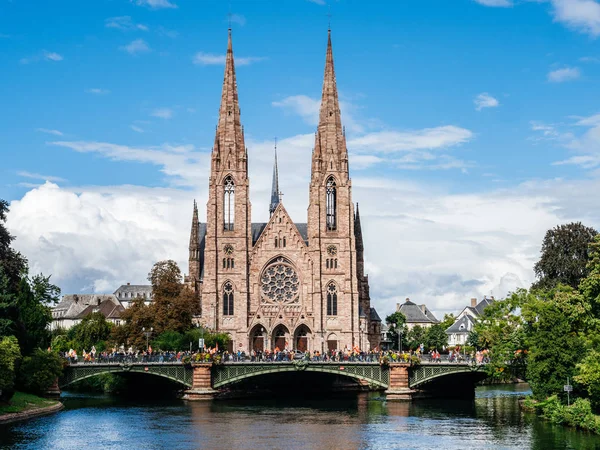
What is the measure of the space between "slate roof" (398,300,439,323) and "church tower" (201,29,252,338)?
77.1 m

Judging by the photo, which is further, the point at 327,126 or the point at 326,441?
the point at 327,126

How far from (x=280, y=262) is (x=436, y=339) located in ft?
137

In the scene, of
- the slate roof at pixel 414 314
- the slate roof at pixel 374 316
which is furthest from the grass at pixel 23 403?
the slate roof at pixel 414 314

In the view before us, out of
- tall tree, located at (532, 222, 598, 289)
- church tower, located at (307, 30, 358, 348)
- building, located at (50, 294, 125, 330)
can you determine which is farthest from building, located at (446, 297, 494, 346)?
tall tree, located at (532, 222, 598, 289)

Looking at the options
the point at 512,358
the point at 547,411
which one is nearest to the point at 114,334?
the point at 512,358

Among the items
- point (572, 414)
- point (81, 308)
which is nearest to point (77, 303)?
point (81, 308)

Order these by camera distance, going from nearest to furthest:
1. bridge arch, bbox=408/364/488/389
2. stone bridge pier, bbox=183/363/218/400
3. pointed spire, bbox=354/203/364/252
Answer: bridge arch, bbox=408/364/488/389, stone bridge pier, bbox=183/363/218/400, pointed spire, bbox=354/203/364/252

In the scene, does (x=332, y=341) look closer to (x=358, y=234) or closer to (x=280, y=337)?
(x=280, y=337)

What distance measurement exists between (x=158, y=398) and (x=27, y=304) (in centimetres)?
1612

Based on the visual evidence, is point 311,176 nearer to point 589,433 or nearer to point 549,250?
point 549,250

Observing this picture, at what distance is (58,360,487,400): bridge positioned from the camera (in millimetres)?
80250

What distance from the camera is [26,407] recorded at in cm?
6706

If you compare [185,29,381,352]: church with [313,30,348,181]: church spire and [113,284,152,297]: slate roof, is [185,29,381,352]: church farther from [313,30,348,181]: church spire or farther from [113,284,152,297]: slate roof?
[113,284,152,297]: slate roof

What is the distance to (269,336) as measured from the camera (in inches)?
4252
